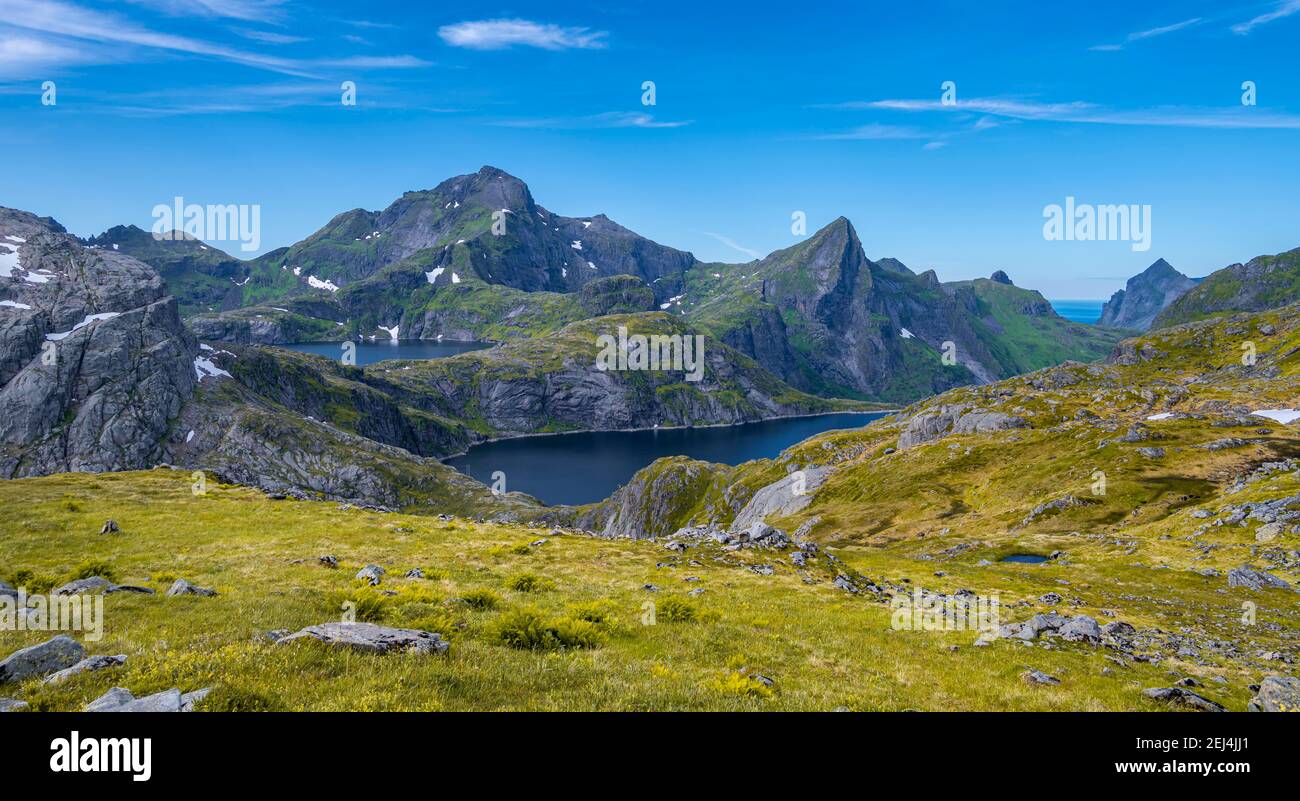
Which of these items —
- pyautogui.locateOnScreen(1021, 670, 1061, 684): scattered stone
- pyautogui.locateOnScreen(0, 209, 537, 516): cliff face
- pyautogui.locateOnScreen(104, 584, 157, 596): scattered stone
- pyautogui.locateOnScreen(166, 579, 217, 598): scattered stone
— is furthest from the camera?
pyautogui.locateOnScreen(0, 209, 537, 516): cliff face

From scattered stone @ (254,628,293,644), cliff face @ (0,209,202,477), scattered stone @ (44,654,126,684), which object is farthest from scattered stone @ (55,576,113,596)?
cliff face @ (0,209,202,477)

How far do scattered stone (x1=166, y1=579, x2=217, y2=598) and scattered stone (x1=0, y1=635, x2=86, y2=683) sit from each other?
25.5ft

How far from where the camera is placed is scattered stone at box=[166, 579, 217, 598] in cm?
1984

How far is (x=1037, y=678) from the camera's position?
17.3 metres

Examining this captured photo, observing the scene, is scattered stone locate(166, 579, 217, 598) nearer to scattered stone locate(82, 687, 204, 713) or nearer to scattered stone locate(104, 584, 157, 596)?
scattered stone locate(104, 584, 157, 596)

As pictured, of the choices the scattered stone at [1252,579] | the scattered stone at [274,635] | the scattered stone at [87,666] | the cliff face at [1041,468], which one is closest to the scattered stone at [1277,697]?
the scattered stone at [274,635]

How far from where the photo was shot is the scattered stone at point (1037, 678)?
17.2 metres

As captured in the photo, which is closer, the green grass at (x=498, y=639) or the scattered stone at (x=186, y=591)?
the green grass at (x=498, y=639)

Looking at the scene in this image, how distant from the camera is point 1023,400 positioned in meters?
138

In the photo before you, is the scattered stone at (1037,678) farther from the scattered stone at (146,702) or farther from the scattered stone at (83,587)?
the scattered stone at (83,587)

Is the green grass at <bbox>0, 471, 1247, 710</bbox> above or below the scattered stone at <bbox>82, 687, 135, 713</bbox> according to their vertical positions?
below

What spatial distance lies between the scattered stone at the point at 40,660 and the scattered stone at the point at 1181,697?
2665cm

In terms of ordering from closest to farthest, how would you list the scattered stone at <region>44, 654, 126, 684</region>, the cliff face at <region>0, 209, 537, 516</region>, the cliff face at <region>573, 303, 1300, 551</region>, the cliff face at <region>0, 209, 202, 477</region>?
the scattered stone at <region>44, 654, 126, 684</region>, the cliff face at <region>573, 303, 1300, 551</region>, the cliff face at <region>0, 209, 202, 477</region>, the cliff face at <region>0, 209, 537, 516</region>
